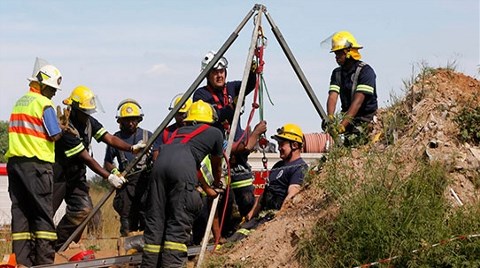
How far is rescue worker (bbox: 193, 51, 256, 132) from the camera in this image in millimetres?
10516

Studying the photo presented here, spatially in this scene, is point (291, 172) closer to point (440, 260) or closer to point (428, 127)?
point (428, 127)

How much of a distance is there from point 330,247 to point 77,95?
4.39 meters

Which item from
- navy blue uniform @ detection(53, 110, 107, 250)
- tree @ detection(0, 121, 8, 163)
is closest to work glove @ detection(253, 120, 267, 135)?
navy blue uniform @ detection(53, 110, 107, 250)

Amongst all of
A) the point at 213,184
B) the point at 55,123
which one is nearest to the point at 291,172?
the point at 213,184

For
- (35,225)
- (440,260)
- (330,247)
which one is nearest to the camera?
(440,260)

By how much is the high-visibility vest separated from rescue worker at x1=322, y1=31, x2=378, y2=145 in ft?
10.6

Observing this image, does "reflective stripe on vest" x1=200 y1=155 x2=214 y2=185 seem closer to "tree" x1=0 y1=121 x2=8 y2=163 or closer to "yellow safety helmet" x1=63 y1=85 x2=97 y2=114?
"yellow safety helmet" x1=63 y1=85 x2=97 y2=114

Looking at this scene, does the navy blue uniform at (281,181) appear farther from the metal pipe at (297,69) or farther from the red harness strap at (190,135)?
the red harness strap at (190,135)

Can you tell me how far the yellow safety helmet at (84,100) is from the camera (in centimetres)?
1068

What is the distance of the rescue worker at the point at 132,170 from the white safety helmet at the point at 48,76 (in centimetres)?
138

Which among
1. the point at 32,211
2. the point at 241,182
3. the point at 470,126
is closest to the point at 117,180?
the point at 32,211

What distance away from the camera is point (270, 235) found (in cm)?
864

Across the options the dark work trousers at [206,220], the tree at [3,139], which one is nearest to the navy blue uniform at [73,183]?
the dark work trousers at [206,220]

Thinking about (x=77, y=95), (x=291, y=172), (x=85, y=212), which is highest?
(x=77, y=95)
